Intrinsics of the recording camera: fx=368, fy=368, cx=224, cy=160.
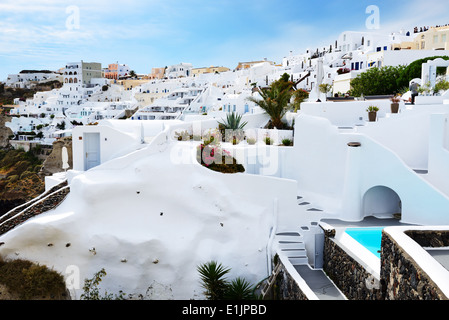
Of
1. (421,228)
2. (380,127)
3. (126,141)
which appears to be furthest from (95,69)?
(421,228)

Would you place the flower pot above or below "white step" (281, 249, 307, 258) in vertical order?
above

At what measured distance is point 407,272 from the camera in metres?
4.40

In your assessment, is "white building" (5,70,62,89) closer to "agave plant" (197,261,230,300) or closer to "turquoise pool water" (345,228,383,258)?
"agave plant" (197,261,230,300)

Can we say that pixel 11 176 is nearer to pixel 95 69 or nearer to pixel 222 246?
pixel 222 246

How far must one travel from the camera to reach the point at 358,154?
11227 mm

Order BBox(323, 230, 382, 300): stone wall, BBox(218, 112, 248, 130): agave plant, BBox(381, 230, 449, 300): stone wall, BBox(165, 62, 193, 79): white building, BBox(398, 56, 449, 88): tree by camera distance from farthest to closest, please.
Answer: BBox(165, 62, 193, 79): white building < BBox(398, 56, 449, 88): tree < BBox(218, 112, 248, 130): agave plant < BBox(323, 230, 382, 300): stone wall < BBox(381, 230, 449, 300): stone wall

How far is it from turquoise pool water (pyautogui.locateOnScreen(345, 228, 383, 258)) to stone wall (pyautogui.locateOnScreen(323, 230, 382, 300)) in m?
0.56

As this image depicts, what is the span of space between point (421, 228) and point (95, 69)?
78.3m

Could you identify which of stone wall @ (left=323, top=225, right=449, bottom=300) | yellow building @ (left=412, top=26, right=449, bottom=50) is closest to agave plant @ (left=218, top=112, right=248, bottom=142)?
stone wall @ (left=323, top=225, right=449, bottom=300)

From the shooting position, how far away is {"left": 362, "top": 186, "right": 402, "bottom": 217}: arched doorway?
38.1 feet

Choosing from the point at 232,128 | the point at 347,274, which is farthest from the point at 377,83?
the point at 347,274

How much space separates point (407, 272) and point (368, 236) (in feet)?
17.8

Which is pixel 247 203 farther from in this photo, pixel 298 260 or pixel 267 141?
pixel 267 141

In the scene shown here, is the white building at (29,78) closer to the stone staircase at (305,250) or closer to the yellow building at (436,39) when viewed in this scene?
the yellow building at (436,39)
